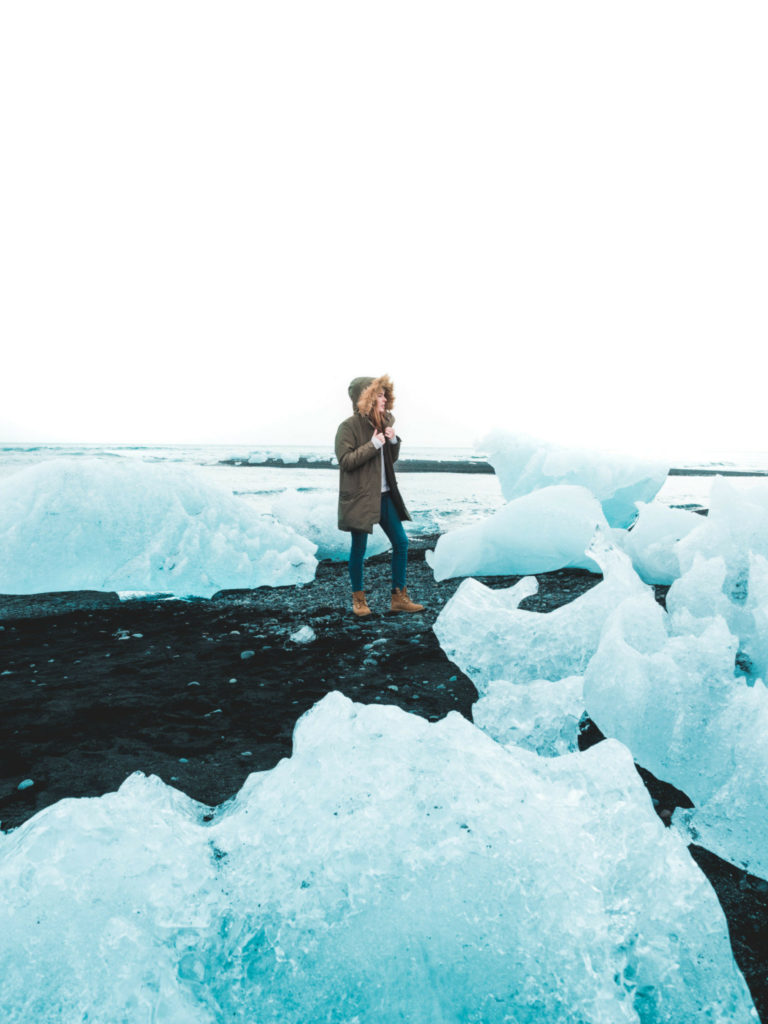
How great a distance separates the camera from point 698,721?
212 cm

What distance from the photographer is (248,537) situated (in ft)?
19.5

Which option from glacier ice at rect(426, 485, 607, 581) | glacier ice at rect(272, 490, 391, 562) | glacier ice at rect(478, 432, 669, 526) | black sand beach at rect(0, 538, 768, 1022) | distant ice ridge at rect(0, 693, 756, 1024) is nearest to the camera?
distant ice ridge at rect(0, 693, 756, 1024)

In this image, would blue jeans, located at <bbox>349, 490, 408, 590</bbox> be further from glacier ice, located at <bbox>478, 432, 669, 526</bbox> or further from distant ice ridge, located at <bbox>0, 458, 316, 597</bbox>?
glacier ice, located at <bbox>478, 432, 669, 526</bbox>

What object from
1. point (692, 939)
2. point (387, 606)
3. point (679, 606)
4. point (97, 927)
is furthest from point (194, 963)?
point (387, 606)

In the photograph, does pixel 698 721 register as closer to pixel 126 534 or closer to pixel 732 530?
pixel 732 530

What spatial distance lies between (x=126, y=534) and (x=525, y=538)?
141 inches

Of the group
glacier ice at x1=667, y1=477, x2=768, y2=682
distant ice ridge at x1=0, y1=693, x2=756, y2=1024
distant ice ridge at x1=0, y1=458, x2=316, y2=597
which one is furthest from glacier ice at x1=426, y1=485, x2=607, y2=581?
distant ice ridge at x1=0, y1=693, x2=756, y2=1024

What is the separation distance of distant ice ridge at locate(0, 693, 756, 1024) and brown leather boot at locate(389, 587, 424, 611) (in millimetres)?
3245

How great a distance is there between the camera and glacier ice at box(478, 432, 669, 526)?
809cm

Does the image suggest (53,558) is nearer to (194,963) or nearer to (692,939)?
(194,963)

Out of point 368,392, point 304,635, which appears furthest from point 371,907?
point 368,392

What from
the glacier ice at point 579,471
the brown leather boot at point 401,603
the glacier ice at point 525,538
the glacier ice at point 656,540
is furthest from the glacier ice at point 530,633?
the glacier ice at point 579,471

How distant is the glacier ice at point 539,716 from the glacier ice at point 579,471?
597cm

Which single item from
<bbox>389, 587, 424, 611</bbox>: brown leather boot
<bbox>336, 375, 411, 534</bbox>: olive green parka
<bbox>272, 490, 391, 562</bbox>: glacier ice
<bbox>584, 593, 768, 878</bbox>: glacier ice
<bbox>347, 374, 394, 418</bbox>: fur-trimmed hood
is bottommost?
<bbox>272, 490, 391, 562</bbox>: glacier ice
